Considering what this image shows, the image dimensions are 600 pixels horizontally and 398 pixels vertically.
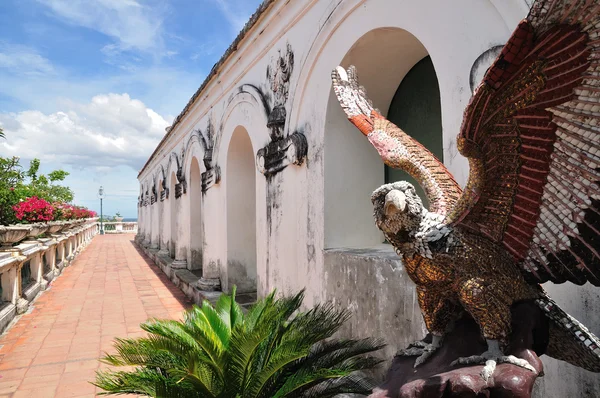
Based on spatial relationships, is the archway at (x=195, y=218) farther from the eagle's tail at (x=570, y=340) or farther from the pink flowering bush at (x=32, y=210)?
the eagle's tail at (x=570, y=340)

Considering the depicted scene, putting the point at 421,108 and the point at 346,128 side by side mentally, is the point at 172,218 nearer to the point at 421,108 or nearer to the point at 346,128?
the point at 346,128

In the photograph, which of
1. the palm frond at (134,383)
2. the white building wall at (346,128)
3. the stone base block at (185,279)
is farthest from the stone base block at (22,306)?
the palm frond at (134,383)

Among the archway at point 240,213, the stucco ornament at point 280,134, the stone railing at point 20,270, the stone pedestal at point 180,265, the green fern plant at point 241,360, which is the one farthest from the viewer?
the stone pedestal at point 180,265

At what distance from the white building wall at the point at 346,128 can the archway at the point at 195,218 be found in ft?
11.8

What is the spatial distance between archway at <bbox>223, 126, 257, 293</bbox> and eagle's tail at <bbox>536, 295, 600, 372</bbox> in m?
5.71

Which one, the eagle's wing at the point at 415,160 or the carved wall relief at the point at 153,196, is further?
the carved wall relief at the point at 153,196

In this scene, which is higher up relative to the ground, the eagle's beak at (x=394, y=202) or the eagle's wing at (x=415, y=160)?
the eagle's wing at (x=415, y=160)

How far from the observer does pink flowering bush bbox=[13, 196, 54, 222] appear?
27.4ft

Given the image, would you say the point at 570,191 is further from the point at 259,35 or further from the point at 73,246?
the point at 73,246

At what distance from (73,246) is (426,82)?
14.5m

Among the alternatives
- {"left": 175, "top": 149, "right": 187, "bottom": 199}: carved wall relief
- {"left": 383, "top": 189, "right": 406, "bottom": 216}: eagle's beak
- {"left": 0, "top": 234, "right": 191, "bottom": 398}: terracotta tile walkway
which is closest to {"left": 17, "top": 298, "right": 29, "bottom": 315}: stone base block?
{"left": 0, "top": 234, "right": 191, "bottom": 398}: terracotta tile walkway

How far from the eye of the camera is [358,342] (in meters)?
3.20

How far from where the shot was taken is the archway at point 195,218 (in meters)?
9.62

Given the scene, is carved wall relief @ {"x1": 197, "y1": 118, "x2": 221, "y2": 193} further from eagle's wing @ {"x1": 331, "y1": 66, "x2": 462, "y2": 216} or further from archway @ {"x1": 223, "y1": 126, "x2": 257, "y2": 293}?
eagle's wing @ {"x1": 331, "y1": 66, "x2": 462, "y2": 216}
